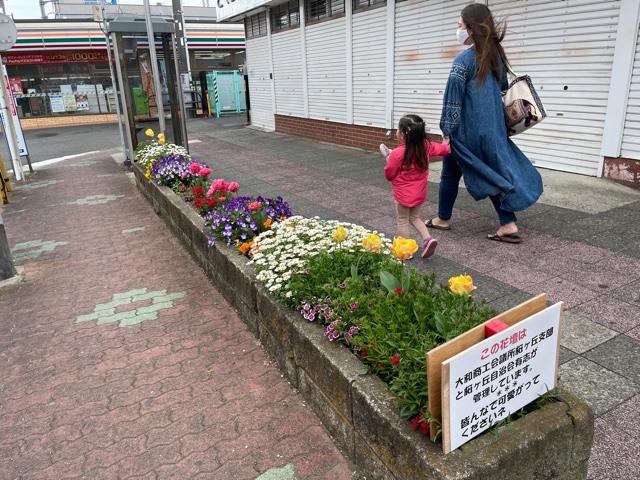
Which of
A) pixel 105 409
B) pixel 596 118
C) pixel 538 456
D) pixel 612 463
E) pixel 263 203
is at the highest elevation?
pixel 596 118

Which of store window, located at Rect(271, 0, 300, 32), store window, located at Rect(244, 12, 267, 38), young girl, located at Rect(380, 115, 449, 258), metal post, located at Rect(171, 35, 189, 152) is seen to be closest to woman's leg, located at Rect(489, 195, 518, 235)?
young girl, located at Rect(380, 115, 449, 258)

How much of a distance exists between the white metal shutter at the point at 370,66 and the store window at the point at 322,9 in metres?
0.82

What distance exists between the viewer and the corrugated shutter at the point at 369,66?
34.5 feet

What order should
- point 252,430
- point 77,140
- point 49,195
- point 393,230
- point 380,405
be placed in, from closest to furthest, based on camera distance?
point 380,405
point 252,430
point 393,230
point 49,195
point 77,140

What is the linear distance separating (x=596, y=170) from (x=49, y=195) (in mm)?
9358

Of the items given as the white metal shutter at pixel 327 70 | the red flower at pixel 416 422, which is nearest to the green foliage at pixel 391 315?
the red flower at pixel 416 422

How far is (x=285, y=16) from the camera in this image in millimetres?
14375

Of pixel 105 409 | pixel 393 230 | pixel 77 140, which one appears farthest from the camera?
pixel 77 140

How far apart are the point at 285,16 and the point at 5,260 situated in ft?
37.6

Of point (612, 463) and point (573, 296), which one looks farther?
point (573, 296)

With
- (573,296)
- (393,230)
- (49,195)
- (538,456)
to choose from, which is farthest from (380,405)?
(49,195)

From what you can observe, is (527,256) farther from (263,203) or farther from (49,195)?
(49,195)

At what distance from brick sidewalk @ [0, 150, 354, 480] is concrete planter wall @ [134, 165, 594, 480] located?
18cm

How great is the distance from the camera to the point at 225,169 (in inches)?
396
